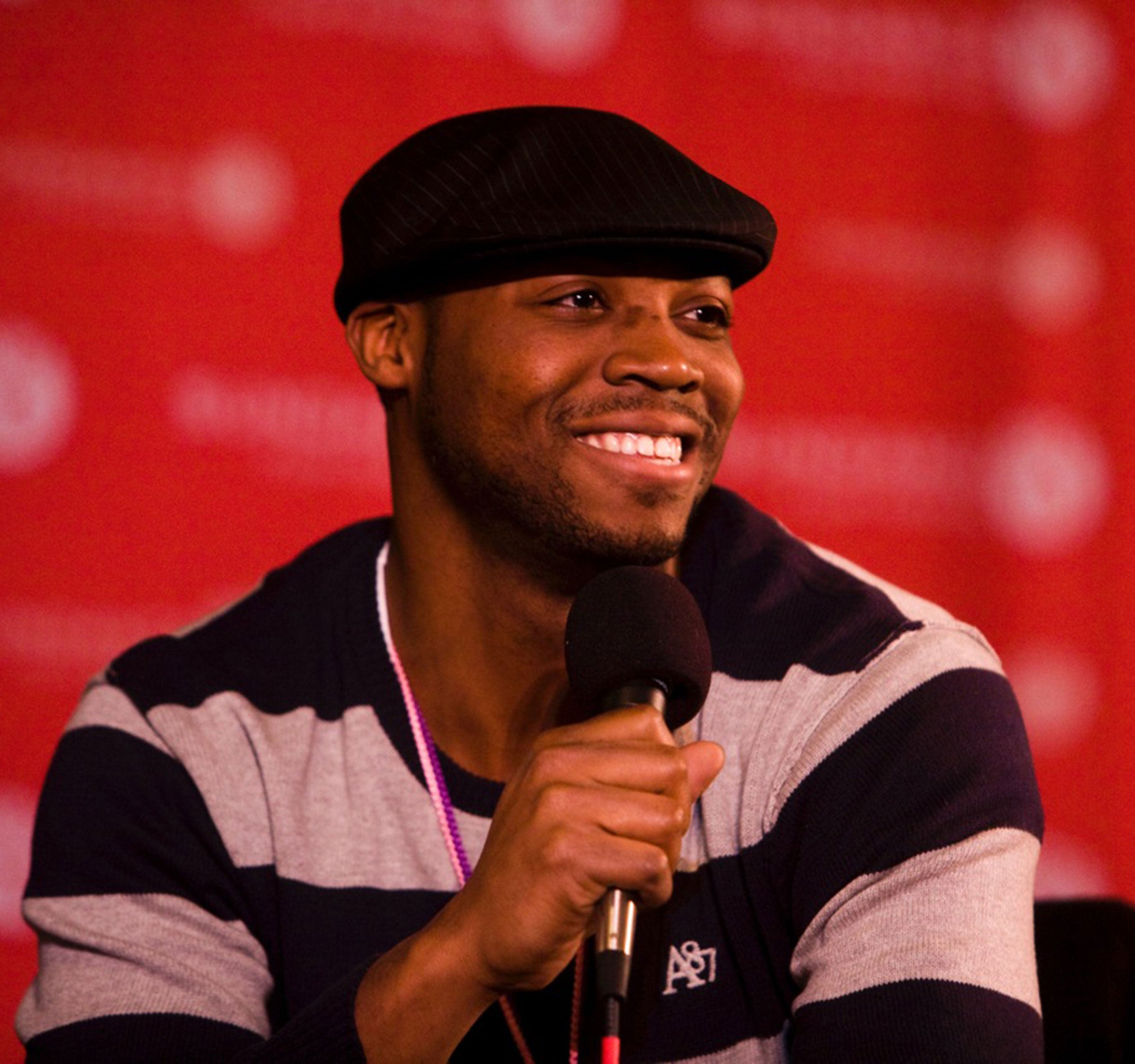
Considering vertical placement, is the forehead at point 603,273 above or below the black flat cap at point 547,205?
below

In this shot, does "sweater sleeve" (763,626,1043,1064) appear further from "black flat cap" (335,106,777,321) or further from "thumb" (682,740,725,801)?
"black flat cap" (335,106,777,321)

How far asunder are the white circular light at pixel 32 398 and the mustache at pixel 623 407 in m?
1.27

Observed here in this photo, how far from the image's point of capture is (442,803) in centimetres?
142

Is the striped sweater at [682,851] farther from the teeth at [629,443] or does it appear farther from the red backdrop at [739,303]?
the red backdrop at [739,303]

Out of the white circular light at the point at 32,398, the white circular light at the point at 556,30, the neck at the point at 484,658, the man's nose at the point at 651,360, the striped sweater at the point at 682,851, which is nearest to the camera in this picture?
the striped sweater at the point at 682,851

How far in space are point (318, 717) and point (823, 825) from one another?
577 mm

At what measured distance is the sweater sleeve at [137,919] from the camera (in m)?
1.23

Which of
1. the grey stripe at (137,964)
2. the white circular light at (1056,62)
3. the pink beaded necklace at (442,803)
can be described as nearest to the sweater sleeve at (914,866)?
the pink beaded necklace at (442,803)

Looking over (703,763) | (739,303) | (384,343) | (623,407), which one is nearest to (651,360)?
(623,407)

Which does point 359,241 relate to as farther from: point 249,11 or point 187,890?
point 249,11

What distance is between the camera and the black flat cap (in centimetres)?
131

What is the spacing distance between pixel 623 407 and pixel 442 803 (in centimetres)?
47

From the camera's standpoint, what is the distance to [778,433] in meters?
2.58

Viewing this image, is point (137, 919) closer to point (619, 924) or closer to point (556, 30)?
point (619, 924)
